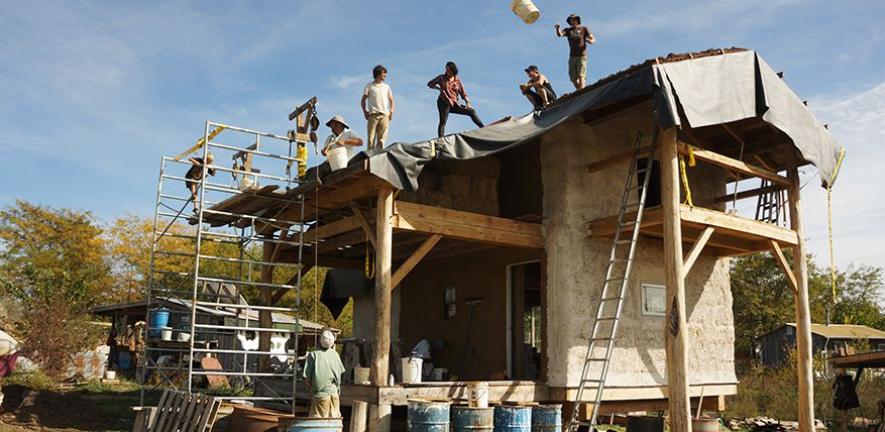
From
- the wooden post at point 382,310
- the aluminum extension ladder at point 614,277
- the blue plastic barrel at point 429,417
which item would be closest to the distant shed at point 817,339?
the aluminum extension ladder at point 614,277

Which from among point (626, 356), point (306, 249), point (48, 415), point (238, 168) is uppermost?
point (238, 168)

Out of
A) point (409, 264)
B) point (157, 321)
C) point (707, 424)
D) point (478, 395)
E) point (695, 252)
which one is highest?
point (695, 252)

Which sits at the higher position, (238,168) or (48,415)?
(238,168)

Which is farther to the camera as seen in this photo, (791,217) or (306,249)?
(306,249)

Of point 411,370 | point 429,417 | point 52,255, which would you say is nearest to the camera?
point 429,417

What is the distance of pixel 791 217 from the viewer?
1352 cm

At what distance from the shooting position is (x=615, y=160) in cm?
1208

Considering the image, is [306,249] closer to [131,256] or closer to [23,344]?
[23,344]

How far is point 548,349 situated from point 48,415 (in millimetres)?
8624

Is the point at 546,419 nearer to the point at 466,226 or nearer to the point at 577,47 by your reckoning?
the point at 466,226

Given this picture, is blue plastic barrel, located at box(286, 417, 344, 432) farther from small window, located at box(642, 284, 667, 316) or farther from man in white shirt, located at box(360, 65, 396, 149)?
small window, located at box(642, 284, 667, 316)

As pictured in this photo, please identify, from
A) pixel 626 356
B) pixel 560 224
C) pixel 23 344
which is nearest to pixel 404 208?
pixel 560 224

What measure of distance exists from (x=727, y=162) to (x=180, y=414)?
8629 millimetres

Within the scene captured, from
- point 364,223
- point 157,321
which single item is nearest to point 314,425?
point 364,223
